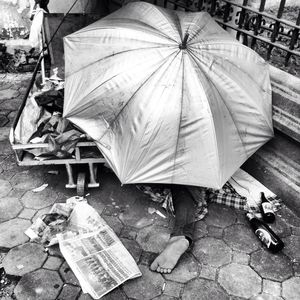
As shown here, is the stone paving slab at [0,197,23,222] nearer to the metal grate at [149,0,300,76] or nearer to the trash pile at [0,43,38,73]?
the metal grate at [149,0,300,76]

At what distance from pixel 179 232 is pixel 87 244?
85 centimetres

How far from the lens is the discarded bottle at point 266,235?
3.25 metres

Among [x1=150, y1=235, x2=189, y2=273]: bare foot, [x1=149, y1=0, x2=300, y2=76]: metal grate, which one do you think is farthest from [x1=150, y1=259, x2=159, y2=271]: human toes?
[x1=149, y1=0, x2=300, y2=76]: metal grate

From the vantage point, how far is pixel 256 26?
372cm

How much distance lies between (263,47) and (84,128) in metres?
2.69

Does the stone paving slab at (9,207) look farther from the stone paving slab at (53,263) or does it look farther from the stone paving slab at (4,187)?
the stone paving slab at (53,263)

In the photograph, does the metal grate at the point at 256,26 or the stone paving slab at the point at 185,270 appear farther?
the metal grate at the point at 256,26

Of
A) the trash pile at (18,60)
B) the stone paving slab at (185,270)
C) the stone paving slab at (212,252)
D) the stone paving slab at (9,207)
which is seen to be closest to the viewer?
the stone paving slab at (185,270)

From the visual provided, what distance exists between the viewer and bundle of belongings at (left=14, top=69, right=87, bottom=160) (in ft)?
11.6

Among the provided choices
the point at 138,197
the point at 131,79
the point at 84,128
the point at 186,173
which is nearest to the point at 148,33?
the point at 131,79

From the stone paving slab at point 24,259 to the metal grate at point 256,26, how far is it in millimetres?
2989

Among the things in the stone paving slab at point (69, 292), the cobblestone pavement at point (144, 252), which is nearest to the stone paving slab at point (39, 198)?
the cobblestone pavement at point (144, 252)

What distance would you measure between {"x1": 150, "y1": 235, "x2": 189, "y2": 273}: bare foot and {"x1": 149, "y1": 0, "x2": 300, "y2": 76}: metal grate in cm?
209

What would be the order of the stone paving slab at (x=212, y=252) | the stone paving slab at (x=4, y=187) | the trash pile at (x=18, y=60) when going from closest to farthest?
the stone paving slab at (x=212, y=252) → the stone paving slab at (x=4, y=187) → the trash pile at (x=18, y=60)
